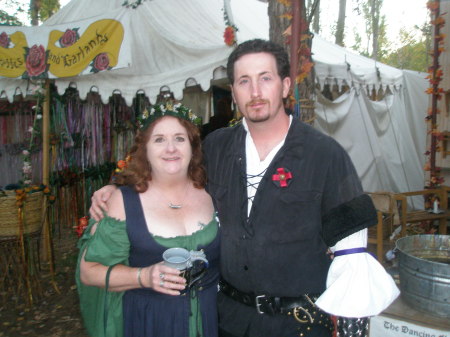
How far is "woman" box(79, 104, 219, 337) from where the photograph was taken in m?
1.79

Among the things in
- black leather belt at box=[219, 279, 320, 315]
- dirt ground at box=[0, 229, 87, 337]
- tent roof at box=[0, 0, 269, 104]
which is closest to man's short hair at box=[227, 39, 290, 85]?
black leather belt at box=[219, 279, 320, 315]

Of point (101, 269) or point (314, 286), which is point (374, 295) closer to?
point (314, 286)

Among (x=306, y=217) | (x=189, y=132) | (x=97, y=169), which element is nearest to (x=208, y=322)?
(x=306, y=217)

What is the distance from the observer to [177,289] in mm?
1591

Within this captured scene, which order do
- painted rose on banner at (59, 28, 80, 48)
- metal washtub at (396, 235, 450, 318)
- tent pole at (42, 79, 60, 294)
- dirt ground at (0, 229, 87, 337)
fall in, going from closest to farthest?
metal washtub at (396, 235, 450, 318) → dirt ground at (0, 229, 87, 337) → painted rose on banner at (59, 28, 80, 48) → tent pole at (42, 79, 60, 294)

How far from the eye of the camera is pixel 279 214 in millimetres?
1679

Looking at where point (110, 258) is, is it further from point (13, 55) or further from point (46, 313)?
point (13, 55)

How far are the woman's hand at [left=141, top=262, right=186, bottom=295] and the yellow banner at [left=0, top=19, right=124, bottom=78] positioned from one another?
2.90 meters

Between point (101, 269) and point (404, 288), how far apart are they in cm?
182

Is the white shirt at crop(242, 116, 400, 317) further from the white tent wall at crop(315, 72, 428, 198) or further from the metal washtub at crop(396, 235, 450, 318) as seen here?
the white tent wall at crop(315, 72, 428, 198)

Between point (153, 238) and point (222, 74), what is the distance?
2605mm

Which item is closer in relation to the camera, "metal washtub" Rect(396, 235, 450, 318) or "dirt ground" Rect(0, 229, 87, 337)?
"metal washtub" Rect(396, 235, 450, 318)

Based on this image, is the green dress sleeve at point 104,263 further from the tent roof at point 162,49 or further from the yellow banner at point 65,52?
the yellow banner at point 65,52

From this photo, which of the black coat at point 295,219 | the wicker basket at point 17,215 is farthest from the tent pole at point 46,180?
the black coat at point 295,219
